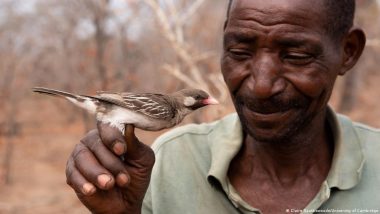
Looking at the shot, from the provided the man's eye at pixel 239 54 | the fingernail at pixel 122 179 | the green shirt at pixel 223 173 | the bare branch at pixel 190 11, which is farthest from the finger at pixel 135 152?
the bare branch at pixel 190 11

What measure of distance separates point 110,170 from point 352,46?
4.54 ft

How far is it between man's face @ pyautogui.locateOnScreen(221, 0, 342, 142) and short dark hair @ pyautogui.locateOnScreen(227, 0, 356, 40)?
0.13ft

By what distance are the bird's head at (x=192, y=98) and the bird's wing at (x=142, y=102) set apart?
26 centimetres

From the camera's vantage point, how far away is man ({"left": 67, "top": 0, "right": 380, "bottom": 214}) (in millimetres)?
2336

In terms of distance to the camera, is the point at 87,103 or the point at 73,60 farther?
the point at 73,60

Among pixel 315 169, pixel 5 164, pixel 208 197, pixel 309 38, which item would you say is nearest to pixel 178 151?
pixel 208 197

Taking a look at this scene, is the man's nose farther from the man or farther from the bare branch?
the bare branch

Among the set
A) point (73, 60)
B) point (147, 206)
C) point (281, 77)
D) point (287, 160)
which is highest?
point (281, 77)

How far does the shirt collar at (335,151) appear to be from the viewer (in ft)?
8.84

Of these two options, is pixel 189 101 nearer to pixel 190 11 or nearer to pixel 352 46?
pixel 352 46

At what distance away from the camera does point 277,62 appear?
2.43 meters

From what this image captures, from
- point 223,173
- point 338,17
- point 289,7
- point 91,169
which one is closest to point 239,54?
point 289,7

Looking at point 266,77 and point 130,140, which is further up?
point 266,77

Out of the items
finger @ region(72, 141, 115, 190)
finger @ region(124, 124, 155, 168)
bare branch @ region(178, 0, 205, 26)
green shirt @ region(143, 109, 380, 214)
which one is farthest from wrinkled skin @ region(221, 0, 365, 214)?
bare branch @ region(178, 0, 205, 26)
